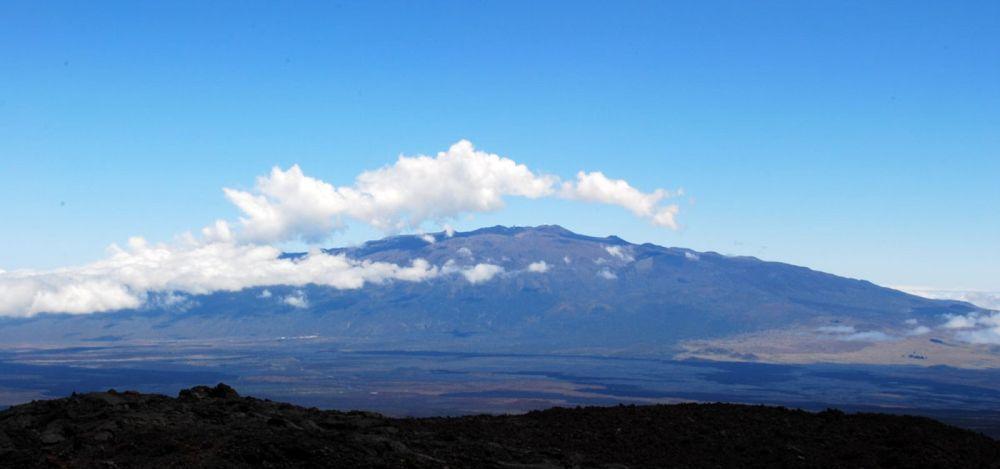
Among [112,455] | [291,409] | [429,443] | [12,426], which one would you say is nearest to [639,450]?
[429,443]

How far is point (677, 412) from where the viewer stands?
116 ft

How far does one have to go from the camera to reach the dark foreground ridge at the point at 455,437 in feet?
78.4

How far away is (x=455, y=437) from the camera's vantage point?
1126 inches

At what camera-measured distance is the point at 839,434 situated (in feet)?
109

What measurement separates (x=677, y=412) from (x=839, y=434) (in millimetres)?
5823

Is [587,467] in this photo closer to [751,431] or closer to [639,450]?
[639,450]

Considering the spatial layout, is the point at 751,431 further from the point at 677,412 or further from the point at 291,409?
the point at 291,409

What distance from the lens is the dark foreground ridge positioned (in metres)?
23.9

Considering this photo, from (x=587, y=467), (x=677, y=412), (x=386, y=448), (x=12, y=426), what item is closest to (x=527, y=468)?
(x=587, y=467)

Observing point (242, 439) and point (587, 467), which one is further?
point (587, 467)

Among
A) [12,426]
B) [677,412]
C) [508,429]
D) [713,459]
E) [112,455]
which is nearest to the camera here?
[112,455]

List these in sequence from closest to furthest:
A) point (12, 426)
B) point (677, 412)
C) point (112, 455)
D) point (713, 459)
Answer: point (112, 455), point (12, 426), point (713, 459), point (677, 412)

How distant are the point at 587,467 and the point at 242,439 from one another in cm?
961

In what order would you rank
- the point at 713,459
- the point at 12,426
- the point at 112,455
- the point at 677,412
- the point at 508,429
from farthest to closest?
1. the point at 677,412
2. the point at 508,429
3. the point at 713,459
4. the point at 12,426
5. the point at 112,455
